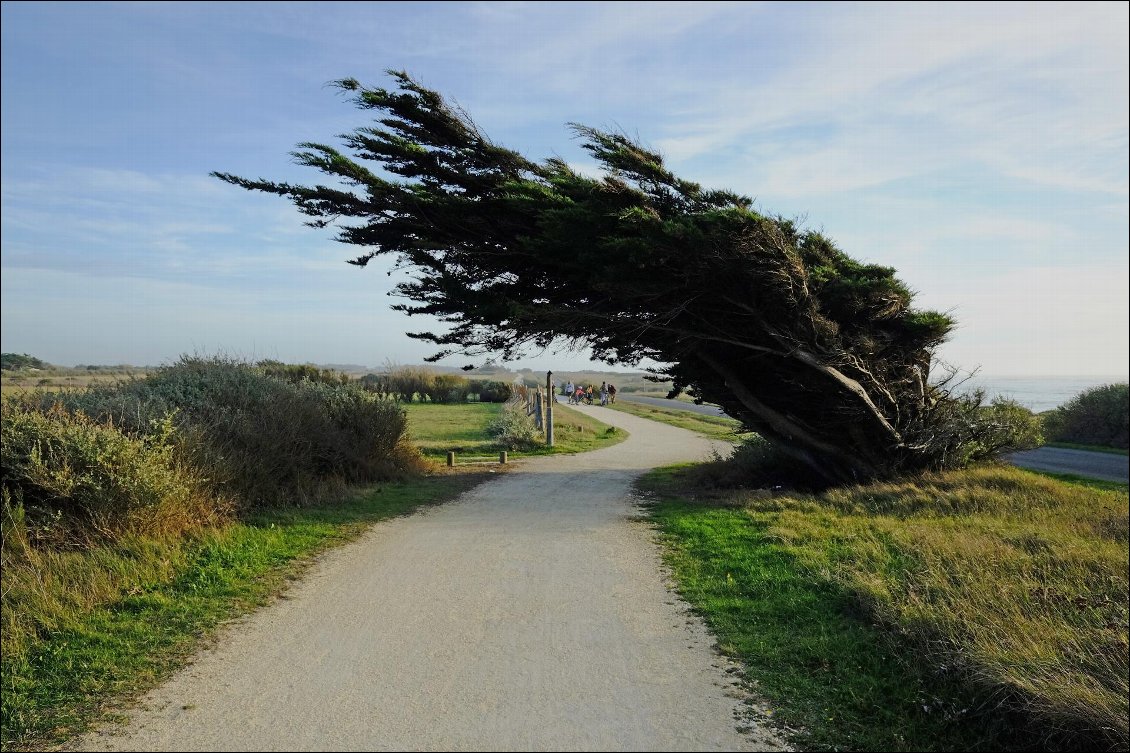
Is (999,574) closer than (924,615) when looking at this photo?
No

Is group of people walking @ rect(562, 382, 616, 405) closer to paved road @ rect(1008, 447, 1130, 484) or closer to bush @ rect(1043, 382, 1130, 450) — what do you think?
bush @ rect(1043, 382, 1130, 450)

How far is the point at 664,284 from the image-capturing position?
Result: 12352 mm

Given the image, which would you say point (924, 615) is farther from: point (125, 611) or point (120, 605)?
point (120, 605)

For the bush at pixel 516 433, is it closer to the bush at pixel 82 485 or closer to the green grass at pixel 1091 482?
the green grass at pixel 1091 482

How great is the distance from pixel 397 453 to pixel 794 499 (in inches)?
339

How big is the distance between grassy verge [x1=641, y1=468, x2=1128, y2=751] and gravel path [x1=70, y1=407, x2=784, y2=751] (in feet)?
1.95

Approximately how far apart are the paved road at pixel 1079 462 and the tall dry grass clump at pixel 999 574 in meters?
5.39

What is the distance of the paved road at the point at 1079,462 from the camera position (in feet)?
59.0

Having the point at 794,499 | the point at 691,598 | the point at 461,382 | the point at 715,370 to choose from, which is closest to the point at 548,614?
the point at 691,598

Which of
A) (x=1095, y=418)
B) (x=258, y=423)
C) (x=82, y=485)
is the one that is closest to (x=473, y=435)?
(x=258, y=423)

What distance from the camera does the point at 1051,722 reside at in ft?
15.4

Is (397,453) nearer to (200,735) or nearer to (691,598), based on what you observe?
(691,598)

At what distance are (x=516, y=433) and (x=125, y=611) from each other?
55.3 feet

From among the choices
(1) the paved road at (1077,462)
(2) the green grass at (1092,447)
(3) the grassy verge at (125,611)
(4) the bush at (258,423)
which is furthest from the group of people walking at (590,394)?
(3) the grassy verge at (125,611)
